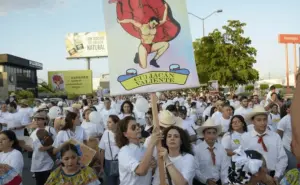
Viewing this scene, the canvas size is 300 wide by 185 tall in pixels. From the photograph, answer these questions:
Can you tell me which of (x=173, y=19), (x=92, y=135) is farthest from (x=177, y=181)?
(x=92, y=135)

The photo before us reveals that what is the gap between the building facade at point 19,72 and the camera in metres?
53.8

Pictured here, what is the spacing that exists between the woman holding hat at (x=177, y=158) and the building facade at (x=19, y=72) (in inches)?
1744

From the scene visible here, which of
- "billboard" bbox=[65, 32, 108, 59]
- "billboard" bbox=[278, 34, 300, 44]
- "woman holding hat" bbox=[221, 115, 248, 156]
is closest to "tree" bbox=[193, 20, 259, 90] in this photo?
"billboard" bbox=[278, 34, 300, 44]

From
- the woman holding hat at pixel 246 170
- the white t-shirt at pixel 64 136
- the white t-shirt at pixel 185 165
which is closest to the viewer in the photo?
Result: the woman holding hat at pixel 246 170

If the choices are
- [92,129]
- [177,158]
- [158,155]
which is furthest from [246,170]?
[92,129]

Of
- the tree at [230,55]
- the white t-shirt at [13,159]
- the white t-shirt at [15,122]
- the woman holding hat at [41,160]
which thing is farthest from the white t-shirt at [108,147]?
the tree at [230,55]

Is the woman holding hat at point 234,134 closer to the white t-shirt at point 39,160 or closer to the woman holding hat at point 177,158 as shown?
the woman holding hat at point 177,158

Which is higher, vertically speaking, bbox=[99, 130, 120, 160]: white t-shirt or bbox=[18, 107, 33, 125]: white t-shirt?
bbox=[18, 107, 33, 125]: white t-shirt

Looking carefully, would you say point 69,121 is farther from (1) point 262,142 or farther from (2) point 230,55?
(2) point 230,55

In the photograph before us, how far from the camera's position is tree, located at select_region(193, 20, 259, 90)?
123ft

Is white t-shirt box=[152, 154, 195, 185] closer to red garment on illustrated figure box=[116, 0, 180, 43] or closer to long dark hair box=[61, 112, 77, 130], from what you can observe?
red garment on illustrated figure box=[116, 0, 180, 43]

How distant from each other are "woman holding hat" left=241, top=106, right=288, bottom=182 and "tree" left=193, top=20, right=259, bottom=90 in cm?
3278

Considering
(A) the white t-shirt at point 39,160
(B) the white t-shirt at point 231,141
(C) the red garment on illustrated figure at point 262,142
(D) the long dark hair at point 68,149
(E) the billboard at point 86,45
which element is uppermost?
(E) the billboard at point 86,45

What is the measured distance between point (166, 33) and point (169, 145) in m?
1.18
